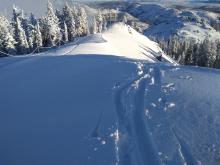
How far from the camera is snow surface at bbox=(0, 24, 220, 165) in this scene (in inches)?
452

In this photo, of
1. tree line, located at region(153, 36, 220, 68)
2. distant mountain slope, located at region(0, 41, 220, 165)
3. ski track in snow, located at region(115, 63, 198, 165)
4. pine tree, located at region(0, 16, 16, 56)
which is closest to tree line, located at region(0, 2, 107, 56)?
pine tree, located at region(0, 16, 16, 56)

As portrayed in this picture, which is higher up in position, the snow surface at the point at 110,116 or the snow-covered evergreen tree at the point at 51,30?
the snow surface at the point at 110,116

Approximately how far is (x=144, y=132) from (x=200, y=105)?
10.3ft

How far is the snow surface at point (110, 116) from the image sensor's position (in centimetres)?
1147

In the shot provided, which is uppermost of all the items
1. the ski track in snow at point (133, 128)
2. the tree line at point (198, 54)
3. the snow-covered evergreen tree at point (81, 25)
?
the ski track in snow at point (133, 128)

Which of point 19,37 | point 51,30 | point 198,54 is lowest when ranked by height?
point 198,54

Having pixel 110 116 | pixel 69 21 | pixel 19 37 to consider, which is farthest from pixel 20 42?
pixel 110 116

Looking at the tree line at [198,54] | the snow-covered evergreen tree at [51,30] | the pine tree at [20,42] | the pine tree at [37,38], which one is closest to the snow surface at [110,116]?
the pine tree at [20,42]

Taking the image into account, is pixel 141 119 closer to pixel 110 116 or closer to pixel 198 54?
pixel 110 116

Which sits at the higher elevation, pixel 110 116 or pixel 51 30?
pixel 110 116

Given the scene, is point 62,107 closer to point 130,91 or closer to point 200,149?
point 130,91

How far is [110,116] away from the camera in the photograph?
13938mm

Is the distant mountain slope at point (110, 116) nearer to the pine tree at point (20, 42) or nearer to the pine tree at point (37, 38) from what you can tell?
the pine tree at point (20, 42)

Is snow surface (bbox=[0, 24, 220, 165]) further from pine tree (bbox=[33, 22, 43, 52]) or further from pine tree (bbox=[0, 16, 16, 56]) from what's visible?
pine tree (bbox=[33, 22, 43, 52])
